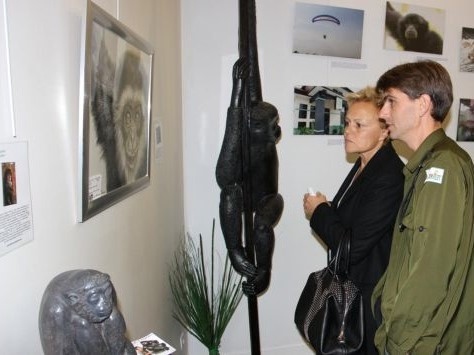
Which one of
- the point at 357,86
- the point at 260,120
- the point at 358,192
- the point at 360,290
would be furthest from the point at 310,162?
the point at 360,290

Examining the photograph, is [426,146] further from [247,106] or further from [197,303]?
[197,303]

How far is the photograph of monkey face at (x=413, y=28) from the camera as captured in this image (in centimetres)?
253

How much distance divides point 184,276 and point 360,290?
41.1 inches

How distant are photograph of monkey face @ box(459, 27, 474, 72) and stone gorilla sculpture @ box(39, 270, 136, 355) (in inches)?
111

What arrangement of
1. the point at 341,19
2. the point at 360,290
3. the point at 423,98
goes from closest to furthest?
the point at 423,98, the point at 360,290, the point at 341,19

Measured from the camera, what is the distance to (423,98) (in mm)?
1266

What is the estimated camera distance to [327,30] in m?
2.42

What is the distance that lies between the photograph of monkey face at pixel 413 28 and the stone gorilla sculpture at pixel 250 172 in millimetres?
1219

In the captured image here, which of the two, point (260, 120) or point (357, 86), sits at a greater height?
point (357, 86)

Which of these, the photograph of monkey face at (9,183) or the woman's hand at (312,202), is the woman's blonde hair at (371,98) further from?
the photograph of monkey face at (9,183)

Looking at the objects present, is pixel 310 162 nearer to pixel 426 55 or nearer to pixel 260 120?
pixel 260 120

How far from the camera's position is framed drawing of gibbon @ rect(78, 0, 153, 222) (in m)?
0.96

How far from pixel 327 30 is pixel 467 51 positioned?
3.45 feet

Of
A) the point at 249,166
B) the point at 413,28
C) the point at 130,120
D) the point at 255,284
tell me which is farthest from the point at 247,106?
the point at 413,28
